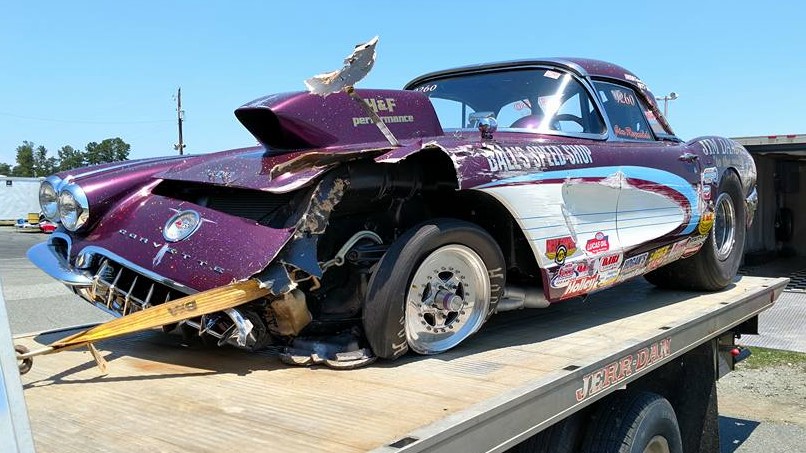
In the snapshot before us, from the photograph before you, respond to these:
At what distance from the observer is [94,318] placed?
24.9 feet

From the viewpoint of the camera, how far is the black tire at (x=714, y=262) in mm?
4770

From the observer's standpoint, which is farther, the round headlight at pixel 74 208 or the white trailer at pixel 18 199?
the white trailer at pixel 18 199

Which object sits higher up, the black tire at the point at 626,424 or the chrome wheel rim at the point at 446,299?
the chrome wheel rim at the point at 446,299

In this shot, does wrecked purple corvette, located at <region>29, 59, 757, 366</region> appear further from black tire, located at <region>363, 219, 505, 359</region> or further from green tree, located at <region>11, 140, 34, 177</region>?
green tree, located at <region>11, 140, 34, 177</region>

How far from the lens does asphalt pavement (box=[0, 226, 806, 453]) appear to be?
504 centimetres

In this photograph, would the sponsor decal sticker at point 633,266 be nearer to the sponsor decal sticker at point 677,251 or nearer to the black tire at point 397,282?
the sponsor decal sticker at point 677,251

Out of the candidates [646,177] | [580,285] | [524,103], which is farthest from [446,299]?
[646,177]

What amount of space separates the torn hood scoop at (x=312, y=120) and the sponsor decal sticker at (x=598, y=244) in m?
1.12

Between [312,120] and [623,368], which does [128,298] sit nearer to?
[312,120]

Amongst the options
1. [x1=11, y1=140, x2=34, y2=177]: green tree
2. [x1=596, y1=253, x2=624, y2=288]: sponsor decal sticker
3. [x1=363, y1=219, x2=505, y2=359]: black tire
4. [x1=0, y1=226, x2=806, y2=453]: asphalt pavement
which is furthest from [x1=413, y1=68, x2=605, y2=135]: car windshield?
[x1=11, y1=140, x2=34, y2=177]: green tree

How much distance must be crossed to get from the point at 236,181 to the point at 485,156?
1.06 metres

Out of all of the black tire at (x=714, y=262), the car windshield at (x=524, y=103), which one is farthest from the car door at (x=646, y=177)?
the black tire at (x=714, y=262)

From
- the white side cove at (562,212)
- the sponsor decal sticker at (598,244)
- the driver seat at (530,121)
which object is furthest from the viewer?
the driver seat at (530,121)

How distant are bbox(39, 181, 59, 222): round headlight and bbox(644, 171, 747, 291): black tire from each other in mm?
3926
